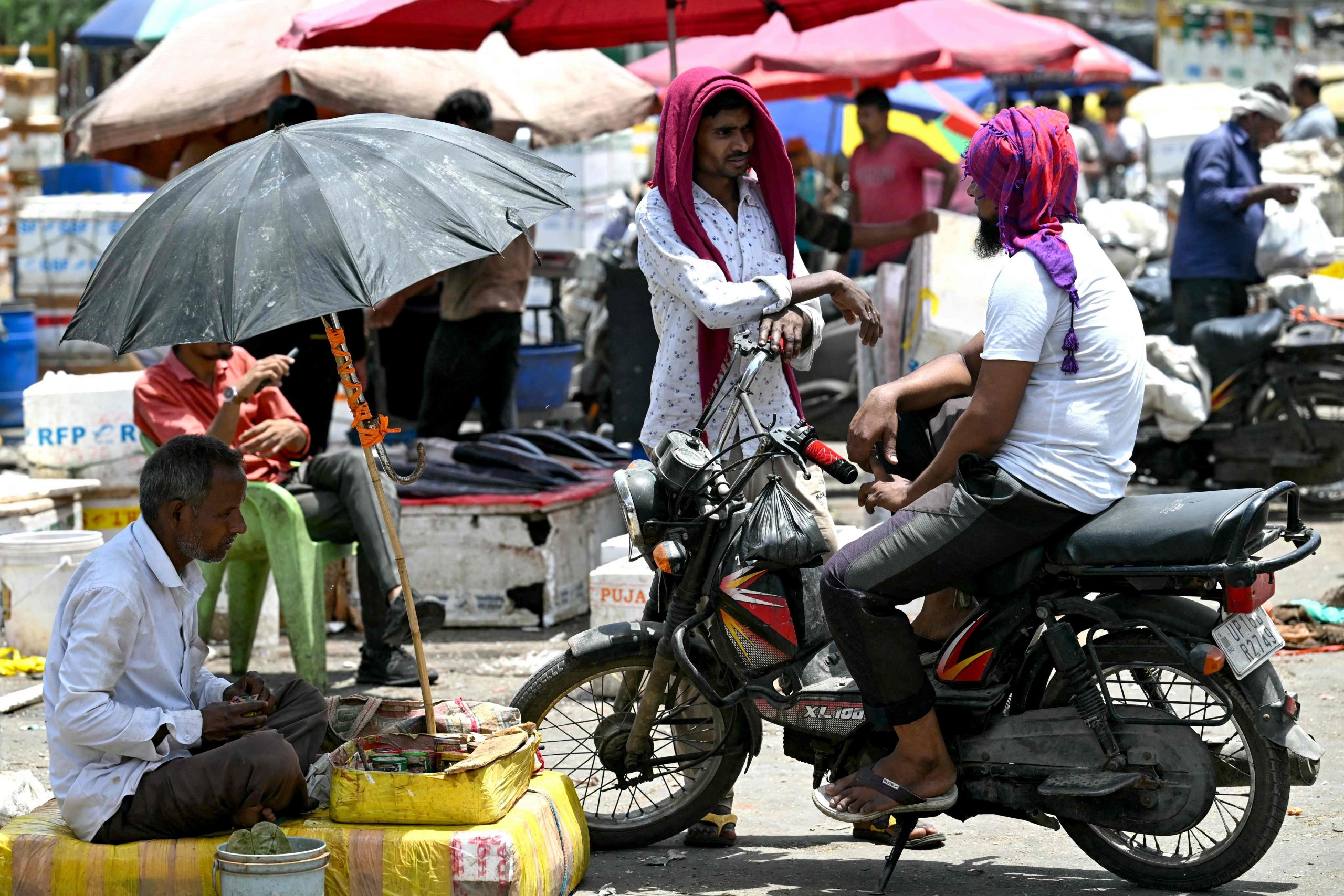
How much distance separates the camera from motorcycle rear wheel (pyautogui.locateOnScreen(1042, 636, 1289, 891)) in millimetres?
3643

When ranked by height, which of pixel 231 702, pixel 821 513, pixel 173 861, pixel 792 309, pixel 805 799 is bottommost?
pixel 805 799

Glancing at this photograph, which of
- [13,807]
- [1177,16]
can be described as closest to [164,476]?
[13,807]

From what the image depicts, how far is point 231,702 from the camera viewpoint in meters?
3.80

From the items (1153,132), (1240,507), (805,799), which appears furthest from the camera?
(1153,132)

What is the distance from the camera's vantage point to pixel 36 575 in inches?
248

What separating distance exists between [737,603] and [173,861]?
143cm

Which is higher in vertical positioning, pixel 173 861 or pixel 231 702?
pixel 231 702

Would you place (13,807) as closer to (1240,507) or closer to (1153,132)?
(1240,507)

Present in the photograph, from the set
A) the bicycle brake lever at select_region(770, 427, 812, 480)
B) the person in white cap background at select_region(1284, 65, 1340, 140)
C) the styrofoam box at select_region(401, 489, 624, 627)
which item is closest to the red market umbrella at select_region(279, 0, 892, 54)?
the styrofoam box at select_region(401, 489, 624, 627)

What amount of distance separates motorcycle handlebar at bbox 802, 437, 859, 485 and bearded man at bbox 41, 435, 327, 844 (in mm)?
1338

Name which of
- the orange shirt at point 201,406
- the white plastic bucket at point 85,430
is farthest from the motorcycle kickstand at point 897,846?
the white plastic bucket at point 85,430

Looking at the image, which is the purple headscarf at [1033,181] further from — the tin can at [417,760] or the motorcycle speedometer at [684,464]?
the tin can at [417,760]

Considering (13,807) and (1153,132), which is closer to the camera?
(13,807)

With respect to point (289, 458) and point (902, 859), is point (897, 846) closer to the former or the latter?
point (902, 859)
